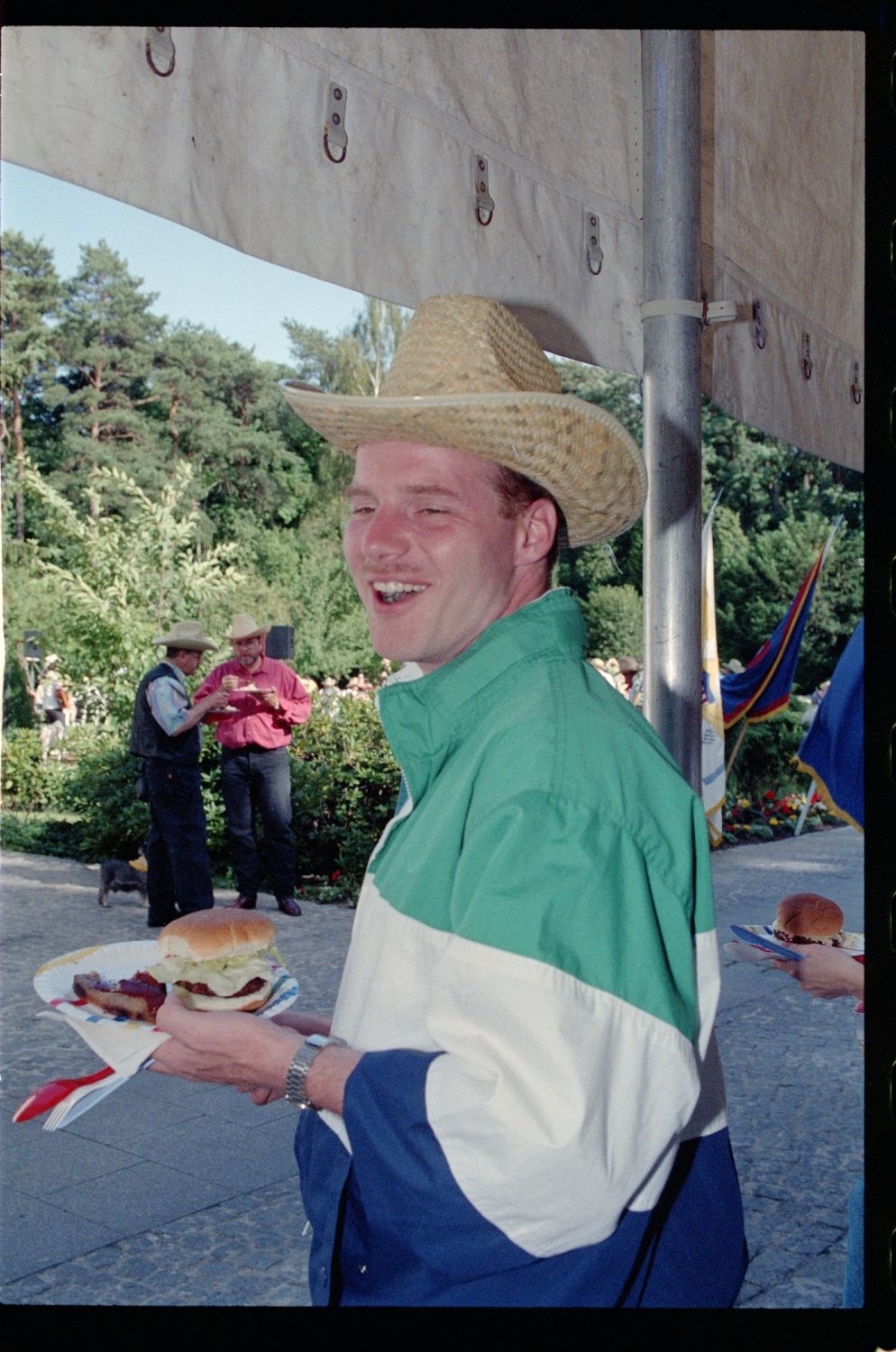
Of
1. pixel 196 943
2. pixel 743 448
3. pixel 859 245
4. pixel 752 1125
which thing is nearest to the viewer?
pixel 196 943

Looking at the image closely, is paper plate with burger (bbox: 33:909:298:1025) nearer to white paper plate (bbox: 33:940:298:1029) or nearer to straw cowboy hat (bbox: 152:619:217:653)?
white paper plate (bbox: 33:940:298:1029)

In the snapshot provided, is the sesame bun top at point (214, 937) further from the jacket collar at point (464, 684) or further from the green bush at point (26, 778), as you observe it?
the green bush at point (26, 778)

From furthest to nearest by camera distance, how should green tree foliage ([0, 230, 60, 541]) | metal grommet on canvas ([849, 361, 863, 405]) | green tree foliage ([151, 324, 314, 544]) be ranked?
green tree foliage ([151, 324, 314, 544]) → green tree foliage ([0, 230, 60, 541]) → metal grommet on canvas ([849, 361, 863, 405])

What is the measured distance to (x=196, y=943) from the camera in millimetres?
2066

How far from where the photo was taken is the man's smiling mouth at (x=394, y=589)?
1677mm

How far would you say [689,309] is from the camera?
253cm

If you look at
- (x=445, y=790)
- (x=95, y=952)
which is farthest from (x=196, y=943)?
(x=445, y=790)

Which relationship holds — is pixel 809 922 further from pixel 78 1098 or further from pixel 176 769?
pixel 176 769

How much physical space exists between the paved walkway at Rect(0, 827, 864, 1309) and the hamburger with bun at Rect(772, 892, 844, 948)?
52.3 inches

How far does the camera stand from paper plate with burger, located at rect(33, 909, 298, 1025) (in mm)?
1967

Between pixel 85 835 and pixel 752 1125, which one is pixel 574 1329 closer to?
pixel 752 1125

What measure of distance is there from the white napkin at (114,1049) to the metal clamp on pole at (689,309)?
168 centimetres

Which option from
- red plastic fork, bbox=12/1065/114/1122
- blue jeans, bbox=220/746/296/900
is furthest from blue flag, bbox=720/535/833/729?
red plastic fork, bbox=12/1065/114/1122

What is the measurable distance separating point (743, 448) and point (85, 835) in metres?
24.6
